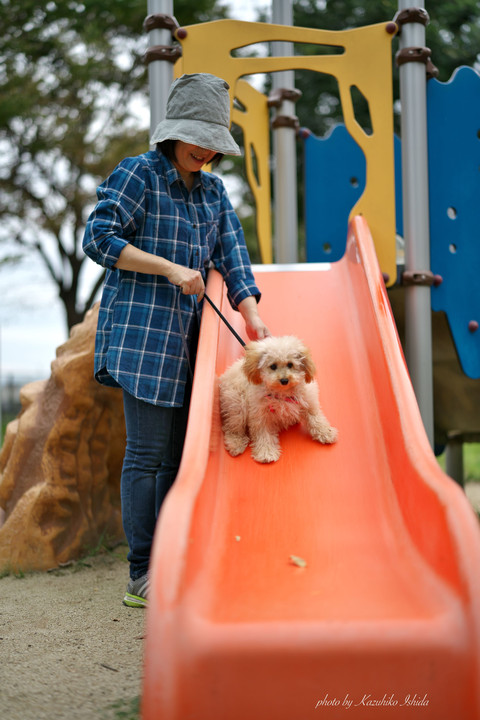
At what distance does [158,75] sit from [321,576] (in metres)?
2.89

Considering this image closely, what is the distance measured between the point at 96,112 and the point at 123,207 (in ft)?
34.9

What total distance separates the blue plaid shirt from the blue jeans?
9 centimetres

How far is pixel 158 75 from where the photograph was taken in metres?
3.75

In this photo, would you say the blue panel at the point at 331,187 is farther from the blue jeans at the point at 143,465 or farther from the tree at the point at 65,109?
the tree at the point at 65,109

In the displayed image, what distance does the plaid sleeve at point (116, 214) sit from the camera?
265 centimetres

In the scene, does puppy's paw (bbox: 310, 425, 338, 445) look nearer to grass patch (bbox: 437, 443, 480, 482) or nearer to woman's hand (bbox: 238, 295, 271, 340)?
woman's hand (bbox: 238, 295, 271, 340)

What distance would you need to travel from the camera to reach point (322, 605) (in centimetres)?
181

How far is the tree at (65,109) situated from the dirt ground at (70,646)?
29.1ft

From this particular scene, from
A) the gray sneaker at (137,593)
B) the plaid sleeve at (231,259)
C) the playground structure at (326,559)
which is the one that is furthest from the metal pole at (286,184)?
the gray sneaker at (137,593)

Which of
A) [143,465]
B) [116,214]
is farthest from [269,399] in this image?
[116,214]

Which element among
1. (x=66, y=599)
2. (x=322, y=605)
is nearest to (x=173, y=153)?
(x=322, y=605)

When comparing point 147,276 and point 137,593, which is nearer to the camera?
point 147,276

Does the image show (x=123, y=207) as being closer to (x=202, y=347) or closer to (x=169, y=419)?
(x=202, y=347)

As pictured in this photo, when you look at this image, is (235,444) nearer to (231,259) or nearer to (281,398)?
(281,398)
